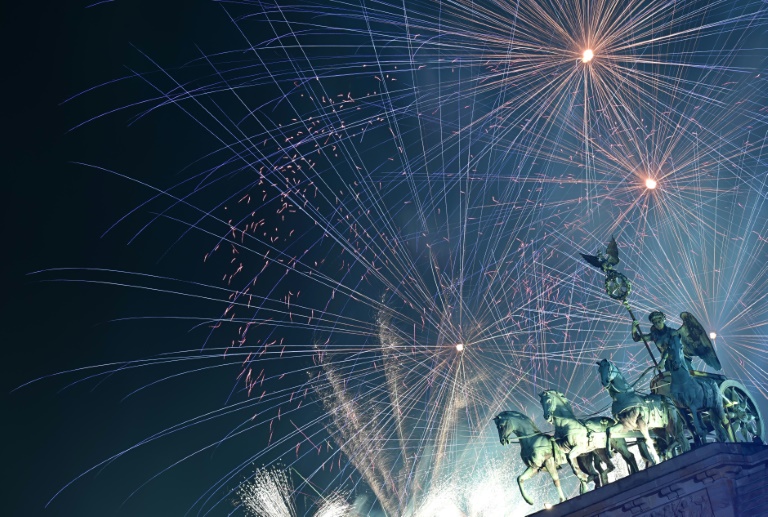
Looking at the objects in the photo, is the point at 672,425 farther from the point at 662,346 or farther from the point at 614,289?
the point at 614,289

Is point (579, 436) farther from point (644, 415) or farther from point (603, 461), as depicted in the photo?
point (644, 415)

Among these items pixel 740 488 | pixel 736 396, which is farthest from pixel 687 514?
pixel 736 396

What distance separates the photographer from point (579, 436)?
1667cm

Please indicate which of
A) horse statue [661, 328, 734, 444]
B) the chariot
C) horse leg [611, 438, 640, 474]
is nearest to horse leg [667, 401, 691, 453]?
the chariot

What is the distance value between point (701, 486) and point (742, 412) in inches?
111

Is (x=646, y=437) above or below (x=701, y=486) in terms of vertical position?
above

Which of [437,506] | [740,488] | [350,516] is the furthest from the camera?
[350,516]

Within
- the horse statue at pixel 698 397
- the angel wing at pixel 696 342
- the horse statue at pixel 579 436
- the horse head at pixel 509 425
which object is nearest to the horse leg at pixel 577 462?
the horse statue at pixel 579 436

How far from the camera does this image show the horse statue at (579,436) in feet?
54.6

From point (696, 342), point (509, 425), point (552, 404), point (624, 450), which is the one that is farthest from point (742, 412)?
point (509, 425)

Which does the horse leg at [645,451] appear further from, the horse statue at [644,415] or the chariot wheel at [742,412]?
the chariot wheel at [742,412]

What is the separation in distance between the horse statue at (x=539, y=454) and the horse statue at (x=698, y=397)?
5.27ft

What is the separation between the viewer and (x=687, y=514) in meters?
14.9

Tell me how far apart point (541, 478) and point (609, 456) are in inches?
616
